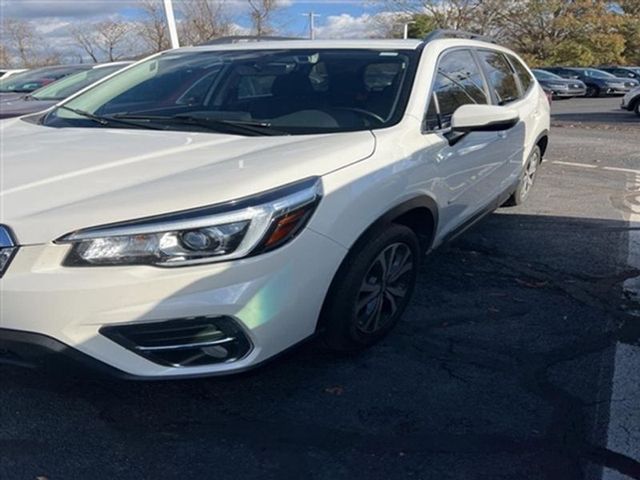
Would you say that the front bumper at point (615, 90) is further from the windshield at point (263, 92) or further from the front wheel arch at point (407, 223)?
the front wheel arch at point (407, 223)

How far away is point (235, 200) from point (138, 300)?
0.50 m

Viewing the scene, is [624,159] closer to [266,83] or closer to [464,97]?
[464,97]

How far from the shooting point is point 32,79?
10539 millimetres

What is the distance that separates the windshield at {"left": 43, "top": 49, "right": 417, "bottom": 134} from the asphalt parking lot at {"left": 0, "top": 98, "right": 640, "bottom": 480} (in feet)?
4.11

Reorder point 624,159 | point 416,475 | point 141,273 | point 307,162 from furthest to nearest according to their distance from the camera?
point 624,159 → point 307,162 → point 416,475 → point 141,273

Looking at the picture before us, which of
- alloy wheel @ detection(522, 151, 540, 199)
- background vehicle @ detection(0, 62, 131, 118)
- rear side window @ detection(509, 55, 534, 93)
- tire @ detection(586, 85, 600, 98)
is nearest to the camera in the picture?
rear side window @ detection(509, 55, 534, 93)

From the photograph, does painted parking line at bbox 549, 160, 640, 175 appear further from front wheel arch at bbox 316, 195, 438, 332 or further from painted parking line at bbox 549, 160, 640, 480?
front wheel arch at bbox 316, 195, 438, 332

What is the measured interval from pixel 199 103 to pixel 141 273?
1.77 m

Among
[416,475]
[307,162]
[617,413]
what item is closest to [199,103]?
[307,162]

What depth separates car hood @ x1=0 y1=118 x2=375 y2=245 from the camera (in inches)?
86.4

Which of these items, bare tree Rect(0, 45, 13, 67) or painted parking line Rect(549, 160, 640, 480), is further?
bare tree Rect(0, 45, 13, 67)

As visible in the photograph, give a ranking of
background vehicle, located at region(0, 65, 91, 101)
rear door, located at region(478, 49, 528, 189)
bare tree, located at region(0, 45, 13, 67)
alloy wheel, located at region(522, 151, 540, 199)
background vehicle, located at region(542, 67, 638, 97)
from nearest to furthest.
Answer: rear door, located at region(478, 49, 528, 189)
alloy wheel, located at region(522, 151, 540, 199)
background vehicle, located at region(0, 65, 91, 101)
background vehicle, located at region(542, 67, 638, 97)
bare tree, located at region(0, 45, 13, 67)

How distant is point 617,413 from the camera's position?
2721mm

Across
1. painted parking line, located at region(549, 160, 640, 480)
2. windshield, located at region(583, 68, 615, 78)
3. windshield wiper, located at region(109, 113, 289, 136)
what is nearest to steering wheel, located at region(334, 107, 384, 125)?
windshield wiper, located at region(109, 113, 289, 136)
